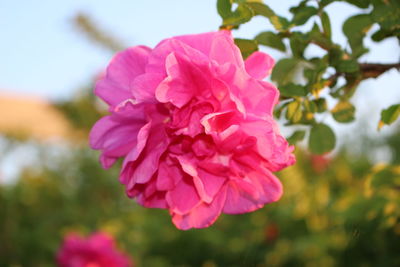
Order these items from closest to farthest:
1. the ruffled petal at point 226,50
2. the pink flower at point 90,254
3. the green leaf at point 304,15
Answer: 1. the ruffled petal at point 226,50
2. the green leaf at point 304,15
3. the pink flower at point 90,254

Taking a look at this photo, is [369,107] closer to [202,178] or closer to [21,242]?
[21,242]

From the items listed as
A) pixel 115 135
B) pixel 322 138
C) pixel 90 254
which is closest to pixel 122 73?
pixel 115 135

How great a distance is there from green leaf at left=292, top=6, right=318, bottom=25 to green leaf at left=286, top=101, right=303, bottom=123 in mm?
110

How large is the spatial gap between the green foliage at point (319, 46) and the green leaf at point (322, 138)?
0.02 m

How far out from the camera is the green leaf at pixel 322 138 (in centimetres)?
67

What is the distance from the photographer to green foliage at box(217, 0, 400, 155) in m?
0.59

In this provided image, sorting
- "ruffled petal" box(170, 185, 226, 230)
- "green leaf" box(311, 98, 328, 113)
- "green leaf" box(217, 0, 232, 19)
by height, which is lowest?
"ruffled petal" box(170, 185, 226, 230)

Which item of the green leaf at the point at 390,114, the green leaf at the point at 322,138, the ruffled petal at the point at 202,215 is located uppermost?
the green leaf at the point at 390,114

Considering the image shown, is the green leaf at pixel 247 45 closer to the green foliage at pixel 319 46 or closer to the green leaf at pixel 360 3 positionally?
the green foliage at pixel 319 46

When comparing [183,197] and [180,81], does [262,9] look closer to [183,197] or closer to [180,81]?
[180,81]

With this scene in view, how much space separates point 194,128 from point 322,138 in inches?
9.3

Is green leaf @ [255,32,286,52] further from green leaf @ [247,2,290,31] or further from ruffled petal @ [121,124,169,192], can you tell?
ruffled petal @ [121,124,169,192]

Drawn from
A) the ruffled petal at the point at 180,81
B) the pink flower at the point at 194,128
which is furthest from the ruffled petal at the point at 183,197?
the ruffled petal at the point at 180,81

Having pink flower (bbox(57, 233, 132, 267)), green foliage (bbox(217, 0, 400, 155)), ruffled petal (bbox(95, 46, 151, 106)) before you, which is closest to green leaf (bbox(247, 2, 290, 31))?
green foliage (bbox(217, 0, 400, 155))
